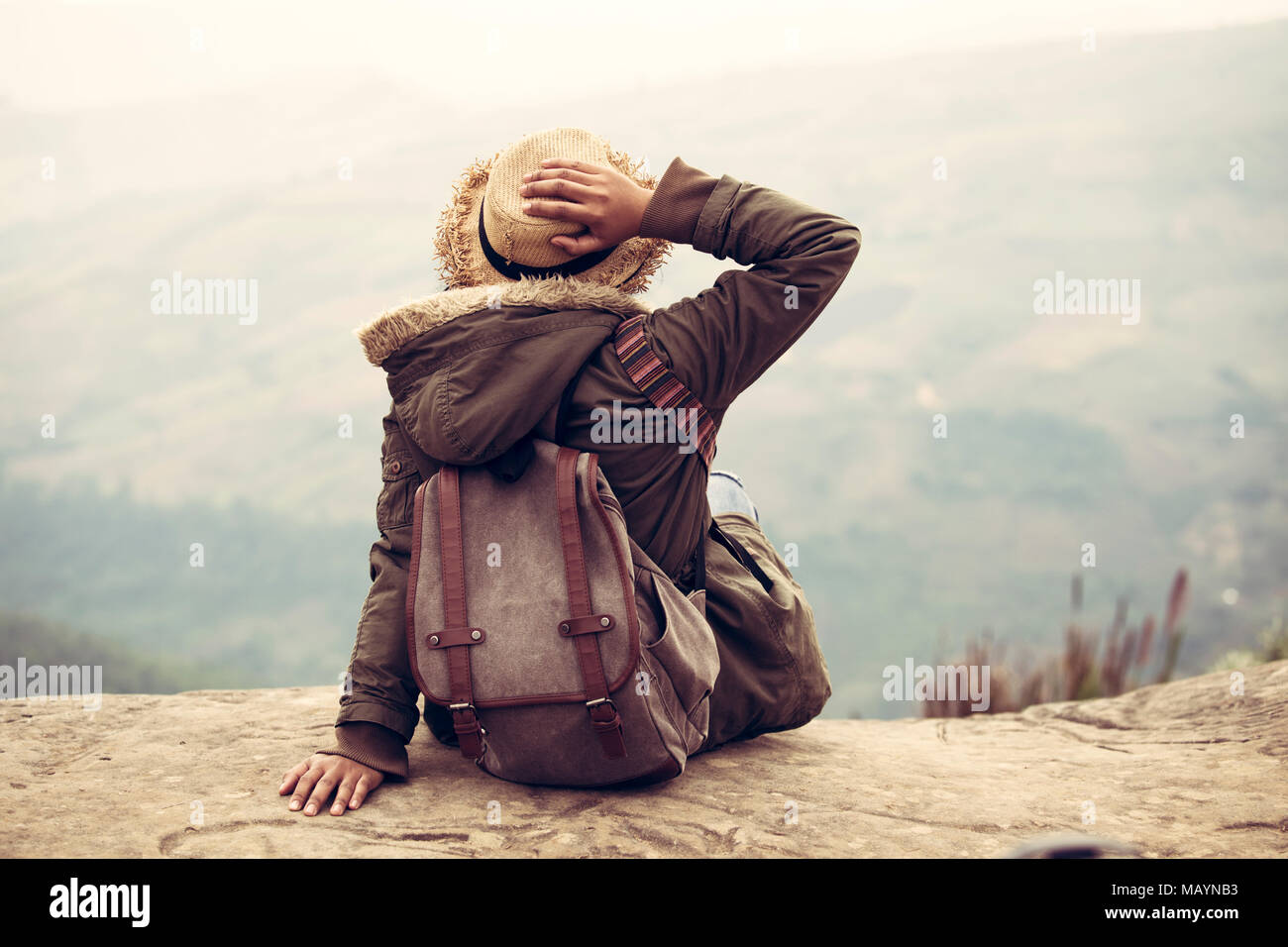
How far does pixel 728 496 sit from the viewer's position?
2.77m

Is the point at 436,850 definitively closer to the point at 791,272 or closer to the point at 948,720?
the point at 791,272

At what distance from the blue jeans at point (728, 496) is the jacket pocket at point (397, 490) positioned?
910mm

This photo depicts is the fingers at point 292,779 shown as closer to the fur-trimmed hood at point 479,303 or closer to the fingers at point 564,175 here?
the fur-trimmed hood at point 479,303

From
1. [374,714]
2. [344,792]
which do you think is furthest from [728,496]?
[344,792]

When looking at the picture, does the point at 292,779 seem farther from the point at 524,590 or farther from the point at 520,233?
the point at 520,233

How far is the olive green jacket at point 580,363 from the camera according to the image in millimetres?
1856

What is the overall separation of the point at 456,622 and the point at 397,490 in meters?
0.38

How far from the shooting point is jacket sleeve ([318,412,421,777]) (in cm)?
200

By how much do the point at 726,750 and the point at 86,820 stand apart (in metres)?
1.34

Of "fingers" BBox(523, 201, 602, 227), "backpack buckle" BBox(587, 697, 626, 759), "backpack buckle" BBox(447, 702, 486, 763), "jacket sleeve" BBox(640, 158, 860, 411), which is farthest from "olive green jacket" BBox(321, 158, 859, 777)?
"backpack buckle" BBox(587, 697, 626, 759)

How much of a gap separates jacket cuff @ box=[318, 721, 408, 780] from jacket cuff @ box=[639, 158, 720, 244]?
1.11 metres

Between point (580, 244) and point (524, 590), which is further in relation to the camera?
point (580, 244)

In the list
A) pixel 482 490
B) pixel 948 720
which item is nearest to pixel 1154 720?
pixel 948 720

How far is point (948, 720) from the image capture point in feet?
11.6
